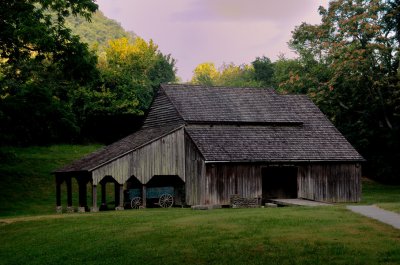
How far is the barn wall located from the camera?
40656 mm

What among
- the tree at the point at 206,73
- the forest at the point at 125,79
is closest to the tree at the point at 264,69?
the forest at the point at 125,79

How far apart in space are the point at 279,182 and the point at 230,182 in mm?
5542

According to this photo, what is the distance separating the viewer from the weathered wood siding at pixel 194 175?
134 feet

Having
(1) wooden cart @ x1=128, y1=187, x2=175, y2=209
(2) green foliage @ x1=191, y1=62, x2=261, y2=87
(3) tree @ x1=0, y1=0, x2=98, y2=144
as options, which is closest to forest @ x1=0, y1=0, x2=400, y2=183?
(3) tree @ x1=0, y1=0, x2=98, y2=144

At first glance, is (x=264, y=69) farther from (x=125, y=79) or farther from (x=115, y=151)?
(x=115, y=151)

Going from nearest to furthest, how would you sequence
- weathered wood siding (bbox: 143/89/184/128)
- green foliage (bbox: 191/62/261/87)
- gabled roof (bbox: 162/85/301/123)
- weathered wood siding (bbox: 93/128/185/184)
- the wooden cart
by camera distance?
weathered wood siding (bbox: 93/128/185/184), the wooden cart, gabled roof (bbox: 162/85/301/123), weathered wood siding (bbox: 143/89/184/128), green foliage (bbox: 191/62/261/87)

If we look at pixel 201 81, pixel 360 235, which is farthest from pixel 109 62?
pixel 201 81

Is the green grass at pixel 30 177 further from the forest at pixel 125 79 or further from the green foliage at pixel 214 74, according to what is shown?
the green foliage at pixel 214 74

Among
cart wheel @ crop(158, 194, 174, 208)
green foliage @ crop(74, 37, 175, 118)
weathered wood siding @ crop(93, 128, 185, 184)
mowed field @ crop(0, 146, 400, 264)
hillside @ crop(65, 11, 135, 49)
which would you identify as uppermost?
hillside @ crop(65, 11, 135, 49)

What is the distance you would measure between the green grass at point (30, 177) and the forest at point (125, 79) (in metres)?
1.71

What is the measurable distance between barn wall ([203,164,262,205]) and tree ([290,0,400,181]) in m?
20.5

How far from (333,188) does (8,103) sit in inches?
932

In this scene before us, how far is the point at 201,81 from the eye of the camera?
16488 centimetres

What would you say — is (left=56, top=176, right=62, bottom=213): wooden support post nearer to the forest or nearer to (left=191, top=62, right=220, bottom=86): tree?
the forest
